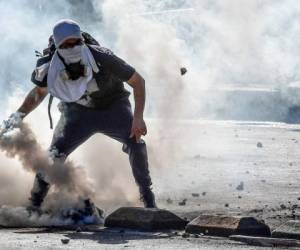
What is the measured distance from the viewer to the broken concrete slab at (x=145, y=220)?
8.09 metres

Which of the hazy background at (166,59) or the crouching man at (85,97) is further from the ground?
→ the hazy background at (166,59)

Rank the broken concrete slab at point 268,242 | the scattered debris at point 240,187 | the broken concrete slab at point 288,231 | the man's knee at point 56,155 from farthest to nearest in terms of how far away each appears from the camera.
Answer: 1. the scattered debris at point 240,187
2. the man's knee at point 56,155
3. the broken concrete slab at point 288,231
4. the broken concrete slab at point 268,242

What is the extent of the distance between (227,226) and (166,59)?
202 inches

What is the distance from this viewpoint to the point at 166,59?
1273 centimetres

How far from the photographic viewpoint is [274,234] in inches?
304

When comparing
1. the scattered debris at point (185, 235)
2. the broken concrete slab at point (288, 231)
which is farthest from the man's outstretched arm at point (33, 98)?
the broken concrete slab at point (288, 231)

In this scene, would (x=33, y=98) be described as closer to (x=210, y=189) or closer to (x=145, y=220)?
(x=145, y=220)

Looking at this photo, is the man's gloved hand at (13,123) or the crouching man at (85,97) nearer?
the crouching man at (85,97)

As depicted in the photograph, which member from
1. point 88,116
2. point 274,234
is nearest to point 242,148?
point 88,116

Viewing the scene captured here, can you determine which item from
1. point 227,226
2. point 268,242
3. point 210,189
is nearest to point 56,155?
point 227,226

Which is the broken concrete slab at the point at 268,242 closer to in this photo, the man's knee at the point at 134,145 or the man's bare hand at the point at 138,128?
the man's bare hand at the point at 138,128

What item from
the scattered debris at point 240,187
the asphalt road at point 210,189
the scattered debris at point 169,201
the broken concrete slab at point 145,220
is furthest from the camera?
the scattered debris at point 240,187

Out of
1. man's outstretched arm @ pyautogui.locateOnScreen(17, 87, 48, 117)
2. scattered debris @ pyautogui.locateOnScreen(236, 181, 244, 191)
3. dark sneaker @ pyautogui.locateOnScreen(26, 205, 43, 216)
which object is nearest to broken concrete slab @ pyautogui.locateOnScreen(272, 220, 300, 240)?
dark sneaker @ pyautogui.locateOnScreen(26, 205, 43, 216)

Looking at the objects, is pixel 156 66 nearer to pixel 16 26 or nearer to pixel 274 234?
pixel 274 234
